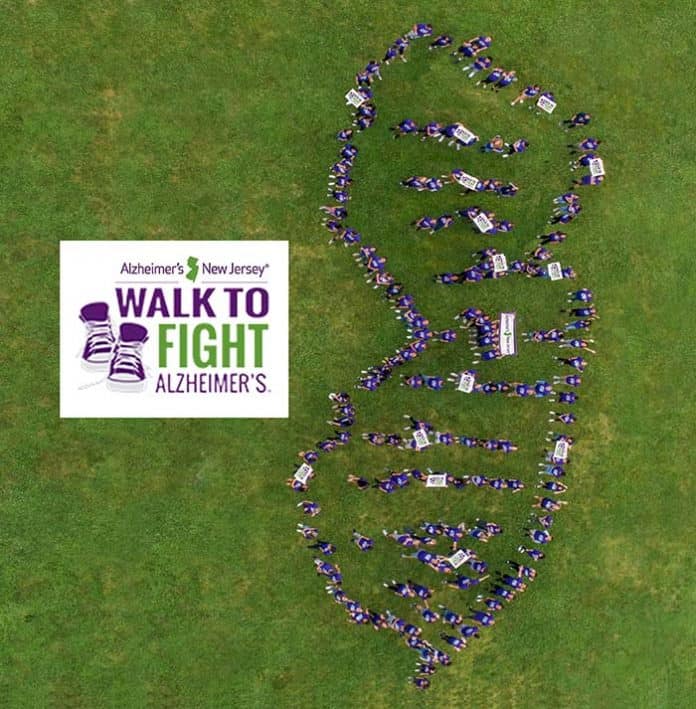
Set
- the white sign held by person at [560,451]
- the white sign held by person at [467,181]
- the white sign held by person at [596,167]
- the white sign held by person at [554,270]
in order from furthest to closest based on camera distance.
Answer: the white sign held by person at [560,451], the white sign held by person at [596,167], the white sign held by person at [554,270], the white sign held by person at [467,181]

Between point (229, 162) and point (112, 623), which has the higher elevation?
point (229, 162)

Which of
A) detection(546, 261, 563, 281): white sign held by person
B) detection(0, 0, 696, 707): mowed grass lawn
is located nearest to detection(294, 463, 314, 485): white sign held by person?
detection(0, 0, 696, 707): mowed grass lawn

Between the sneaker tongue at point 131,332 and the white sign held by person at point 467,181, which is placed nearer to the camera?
the white sign held by person at point 467,181

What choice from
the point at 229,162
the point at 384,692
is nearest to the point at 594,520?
the point at 384,692

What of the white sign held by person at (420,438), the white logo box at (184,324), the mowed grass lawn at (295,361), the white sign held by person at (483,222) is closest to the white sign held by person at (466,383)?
the mowed grass lawn at (295,361)

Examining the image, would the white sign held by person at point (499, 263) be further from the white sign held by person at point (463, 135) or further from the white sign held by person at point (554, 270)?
the white sign held by person at point (463, 135)

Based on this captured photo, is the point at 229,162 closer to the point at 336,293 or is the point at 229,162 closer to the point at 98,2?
the point at 336,293

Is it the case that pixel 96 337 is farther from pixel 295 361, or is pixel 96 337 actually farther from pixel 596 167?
pixel 596 167
